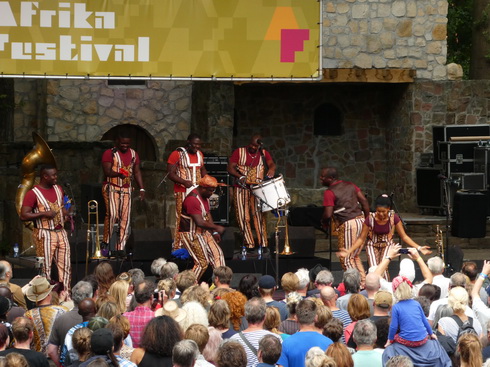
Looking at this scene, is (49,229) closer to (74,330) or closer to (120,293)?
(120,293)

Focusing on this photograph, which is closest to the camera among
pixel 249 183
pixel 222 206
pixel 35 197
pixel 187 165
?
pixel 35 197

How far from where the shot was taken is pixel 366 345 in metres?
8.37

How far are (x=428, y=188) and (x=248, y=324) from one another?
Answer: 443 inches

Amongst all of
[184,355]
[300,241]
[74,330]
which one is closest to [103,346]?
[184,355]

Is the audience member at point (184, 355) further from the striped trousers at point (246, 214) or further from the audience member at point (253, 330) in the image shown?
the striped trousers at point (246, 214)

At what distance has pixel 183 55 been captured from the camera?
14695mm

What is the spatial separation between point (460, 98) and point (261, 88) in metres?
3.71

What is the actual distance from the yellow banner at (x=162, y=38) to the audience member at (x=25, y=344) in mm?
6551

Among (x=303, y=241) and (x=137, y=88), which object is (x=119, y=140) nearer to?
(x=303, y=241)

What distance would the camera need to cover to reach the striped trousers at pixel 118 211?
51.9 feet

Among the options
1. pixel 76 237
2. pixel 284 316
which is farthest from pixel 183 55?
pixel 284 316

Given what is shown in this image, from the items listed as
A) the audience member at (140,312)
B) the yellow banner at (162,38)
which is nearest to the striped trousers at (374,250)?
the yellow banner at (162,38)

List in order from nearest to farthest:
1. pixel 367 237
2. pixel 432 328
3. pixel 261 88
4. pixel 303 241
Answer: pixel 432 328
pixel 367 237
pixel 303 241
pixel 261 88

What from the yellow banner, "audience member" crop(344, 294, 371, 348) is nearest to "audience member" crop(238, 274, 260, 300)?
"audience member" crop(344, 294, 371, 348)
